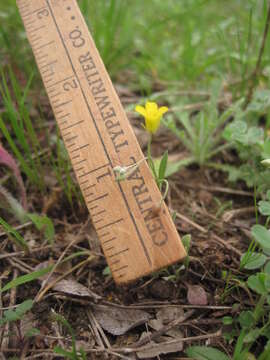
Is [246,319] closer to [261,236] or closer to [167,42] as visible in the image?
[261,236]

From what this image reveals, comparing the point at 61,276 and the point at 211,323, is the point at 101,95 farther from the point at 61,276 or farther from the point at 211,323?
the point at 211,323

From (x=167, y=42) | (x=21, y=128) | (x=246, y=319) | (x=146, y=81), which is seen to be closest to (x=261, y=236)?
(x=246, y=319)

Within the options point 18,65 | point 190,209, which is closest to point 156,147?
point 190,209

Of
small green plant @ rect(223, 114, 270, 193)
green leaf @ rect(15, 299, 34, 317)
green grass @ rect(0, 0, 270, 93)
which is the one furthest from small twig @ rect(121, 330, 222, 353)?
green grass @ rect(0, 0, 270, 93)

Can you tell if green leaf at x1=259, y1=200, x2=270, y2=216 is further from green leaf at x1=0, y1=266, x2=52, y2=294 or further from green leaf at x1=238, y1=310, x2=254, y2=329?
green leaf at x1=0, y1=266, x2=52, y2=294

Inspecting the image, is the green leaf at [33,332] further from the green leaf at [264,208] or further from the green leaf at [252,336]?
the green leaf at [264,208]
